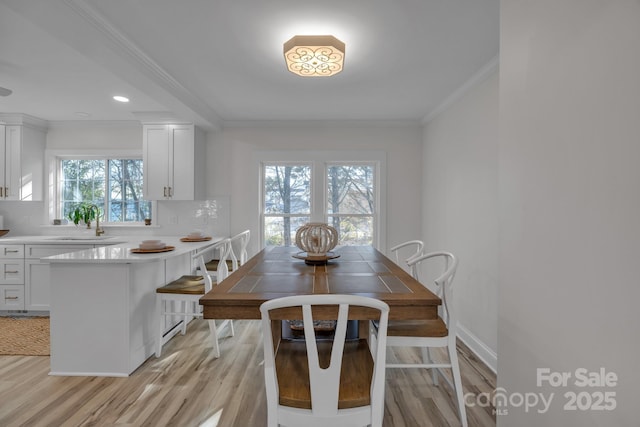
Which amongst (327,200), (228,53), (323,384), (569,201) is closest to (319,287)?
(323,384)

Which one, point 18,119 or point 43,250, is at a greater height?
point 18,119

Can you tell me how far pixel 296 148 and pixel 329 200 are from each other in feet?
2.73

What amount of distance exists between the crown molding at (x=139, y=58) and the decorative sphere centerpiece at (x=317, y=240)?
5.78 feet

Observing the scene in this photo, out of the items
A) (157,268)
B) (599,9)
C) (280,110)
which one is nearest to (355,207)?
(280,110)

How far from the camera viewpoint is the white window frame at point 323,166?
4.28 metres

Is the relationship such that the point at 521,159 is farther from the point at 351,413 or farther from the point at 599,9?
the point at 351,413

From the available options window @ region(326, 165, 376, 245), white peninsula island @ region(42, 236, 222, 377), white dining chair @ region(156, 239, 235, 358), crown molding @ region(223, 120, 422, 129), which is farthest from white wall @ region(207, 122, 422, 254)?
white peninsula island @ region(42, 236, 222, 377)

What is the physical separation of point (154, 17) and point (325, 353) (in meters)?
2.16

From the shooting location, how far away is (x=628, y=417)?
0.70m

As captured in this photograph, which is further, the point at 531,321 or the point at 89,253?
the point at 89,253

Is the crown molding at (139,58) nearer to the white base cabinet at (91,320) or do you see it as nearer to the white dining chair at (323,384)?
the white base cabinet at (91,320)

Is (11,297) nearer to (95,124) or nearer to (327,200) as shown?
(95,124)

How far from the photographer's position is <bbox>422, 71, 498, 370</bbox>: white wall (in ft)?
8.46

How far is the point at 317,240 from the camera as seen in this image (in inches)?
88.0
